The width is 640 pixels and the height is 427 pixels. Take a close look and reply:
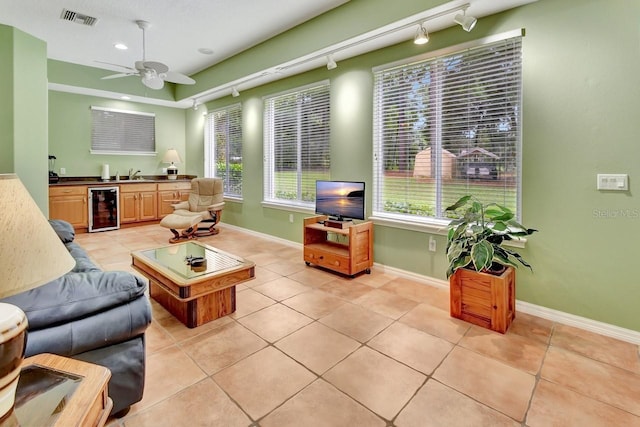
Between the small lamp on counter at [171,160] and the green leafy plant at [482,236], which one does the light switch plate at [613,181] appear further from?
the small lamp on counter at [171,160]

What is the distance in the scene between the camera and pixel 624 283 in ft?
7.89

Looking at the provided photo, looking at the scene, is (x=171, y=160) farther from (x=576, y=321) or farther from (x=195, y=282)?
(x=576, y=321)

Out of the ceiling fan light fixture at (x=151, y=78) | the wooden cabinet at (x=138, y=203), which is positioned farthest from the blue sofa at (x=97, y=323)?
the wooden cabinet at (x=138, y=203)

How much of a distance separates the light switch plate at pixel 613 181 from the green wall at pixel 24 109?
5.86m

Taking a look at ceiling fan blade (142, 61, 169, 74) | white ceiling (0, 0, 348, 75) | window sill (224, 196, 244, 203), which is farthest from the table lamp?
window sill (224, 196, 244, 203)

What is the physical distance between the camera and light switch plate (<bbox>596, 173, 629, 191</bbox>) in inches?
93.0

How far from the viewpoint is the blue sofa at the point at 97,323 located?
4.42ft

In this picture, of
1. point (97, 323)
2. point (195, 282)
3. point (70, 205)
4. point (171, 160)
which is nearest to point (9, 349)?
point (97, 323)

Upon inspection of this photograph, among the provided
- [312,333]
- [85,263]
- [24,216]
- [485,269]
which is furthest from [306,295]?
[24,216]

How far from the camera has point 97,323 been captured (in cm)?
146

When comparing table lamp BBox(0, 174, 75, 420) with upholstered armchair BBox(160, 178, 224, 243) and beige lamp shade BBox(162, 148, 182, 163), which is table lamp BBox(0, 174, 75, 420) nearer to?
upholstered armchair BBox(160, 178, 224, 243)

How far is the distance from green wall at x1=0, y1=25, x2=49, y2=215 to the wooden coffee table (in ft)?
7.77

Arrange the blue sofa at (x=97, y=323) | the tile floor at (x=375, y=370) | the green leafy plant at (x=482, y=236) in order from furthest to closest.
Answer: the green leafy plant at (x=482, y=236)
the tile floor at (x=375, y=370)
the blue sofa at (x=97, y=323)

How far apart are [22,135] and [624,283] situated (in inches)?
245
